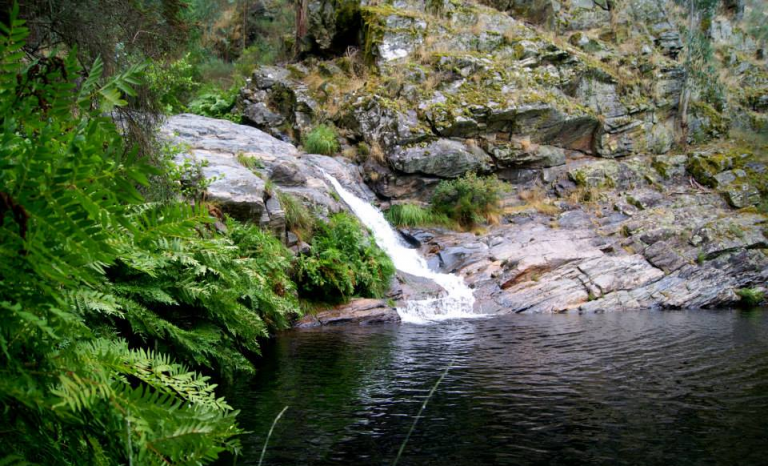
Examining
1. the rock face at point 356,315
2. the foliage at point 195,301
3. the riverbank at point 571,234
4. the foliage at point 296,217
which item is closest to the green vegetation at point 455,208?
the riverbank at point 571,234

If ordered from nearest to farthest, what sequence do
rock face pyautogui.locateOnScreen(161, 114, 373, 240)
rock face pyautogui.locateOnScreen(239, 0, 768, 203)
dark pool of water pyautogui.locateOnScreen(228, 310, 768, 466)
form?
dark pool of water pyautogui.locateOnScreen(228, 310, 768, 466), rock face pyautogui.locateOnScreen(161, 114, 373, 240), rock face pyautogui.locateOnScreen(239, 0, 768, 203)

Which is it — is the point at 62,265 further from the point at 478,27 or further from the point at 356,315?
the point at 478,27

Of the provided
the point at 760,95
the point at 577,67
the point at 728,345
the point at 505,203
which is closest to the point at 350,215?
the point at 505,203

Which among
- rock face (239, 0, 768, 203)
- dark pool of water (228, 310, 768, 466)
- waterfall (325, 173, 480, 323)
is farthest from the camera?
rock face (239, 0, 768, 203)

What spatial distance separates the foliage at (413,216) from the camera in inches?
722

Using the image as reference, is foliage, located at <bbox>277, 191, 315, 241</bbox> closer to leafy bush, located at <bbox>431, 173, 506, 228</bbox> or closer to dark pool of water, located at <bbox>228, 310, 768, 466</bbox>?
dark pool of water, located at <bbox>228, 310, 768, 466</bbox>

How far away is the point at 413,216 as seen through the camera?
18359 mm

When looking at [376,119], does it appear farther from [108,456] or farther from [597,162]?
[108,456]

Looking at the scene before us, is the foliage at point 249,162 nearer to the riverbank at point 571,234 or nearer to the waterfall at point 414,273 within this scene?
the riverbank at point 571,234

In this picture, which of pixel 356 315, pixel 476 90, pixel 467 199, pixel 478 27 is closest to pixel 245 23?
pixel 478 27

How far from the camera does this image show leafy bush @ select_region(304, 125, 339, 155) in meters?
19.9

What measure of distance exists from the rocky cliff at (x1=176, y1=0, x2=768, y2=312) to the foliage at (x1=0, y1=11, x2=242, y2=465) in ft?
44.7

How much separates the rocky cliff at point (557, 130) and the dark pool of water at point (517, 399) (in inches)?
228

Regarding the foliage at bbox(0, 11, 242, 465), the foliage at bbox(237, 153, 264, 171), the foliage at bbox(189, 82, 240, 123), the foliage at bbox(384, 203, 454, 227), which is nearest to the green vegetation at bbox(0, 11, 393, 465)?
the foliage at bbox(0, 11, 242, 465)
